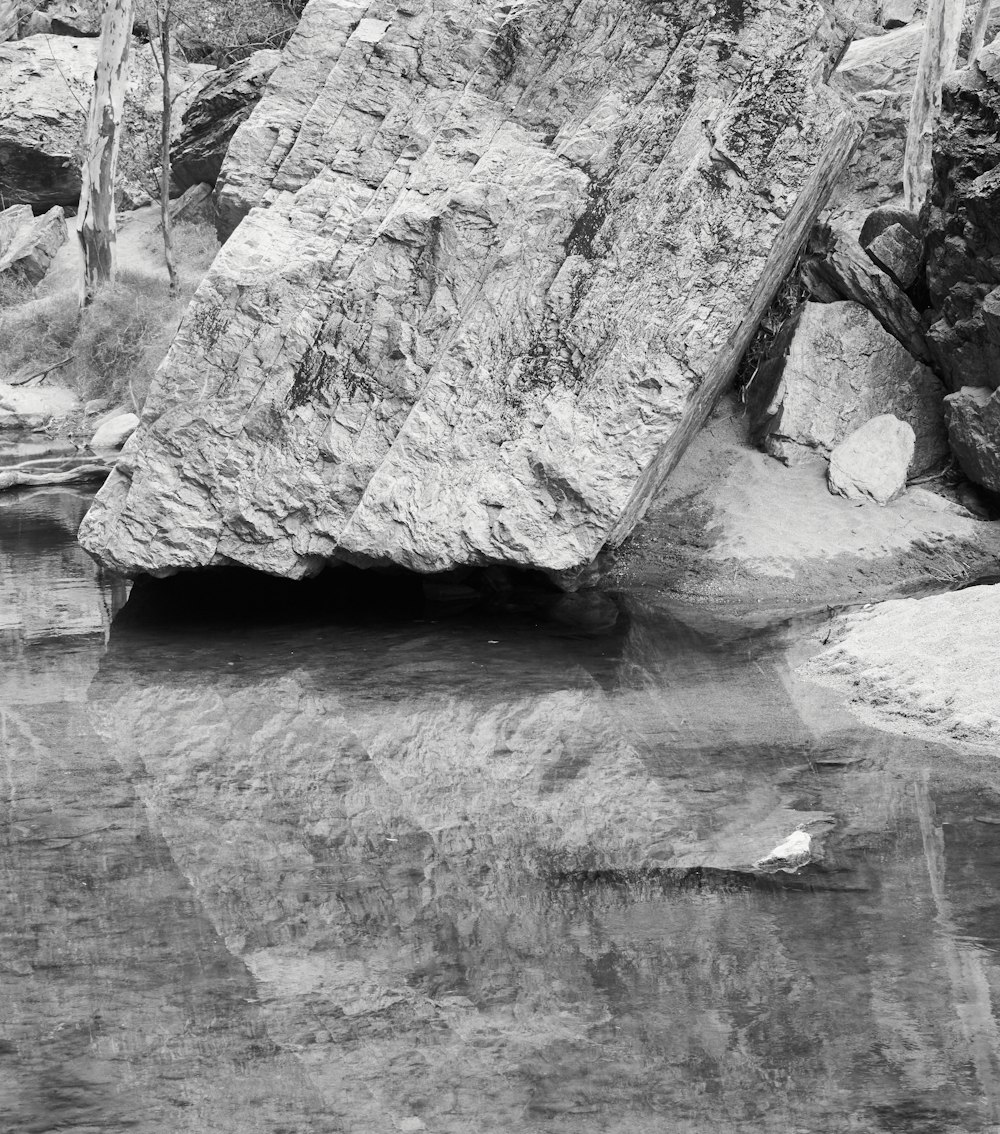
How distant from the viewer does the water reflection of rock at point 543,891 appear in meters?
3.27

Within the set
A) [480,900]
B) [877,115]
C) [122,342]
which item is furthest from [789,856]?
[122,342]

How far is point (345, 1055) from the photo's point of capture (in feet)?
11.1

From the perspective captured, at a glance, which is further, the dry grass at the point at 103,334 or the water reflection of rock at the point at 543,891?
the dry grass at the point at 103,334

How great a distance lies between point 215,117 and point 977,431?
1637cm

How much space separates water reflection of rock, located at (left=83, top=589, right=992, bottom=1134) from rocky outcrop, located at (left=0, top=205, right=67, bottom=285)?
1528cm

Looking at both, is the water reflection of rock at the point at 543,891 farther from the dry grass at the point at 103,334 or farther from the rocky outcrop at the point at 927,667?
the dry grass at the point at 103,334

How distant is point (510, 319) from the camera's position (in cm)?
809

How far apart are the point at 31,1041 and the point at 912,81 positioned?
15.4 m

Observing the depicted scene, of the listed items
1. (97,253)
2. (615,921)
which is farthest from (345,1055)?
(97,253)

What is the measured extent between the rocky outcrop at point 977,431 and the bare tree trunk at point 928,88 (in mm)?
3885

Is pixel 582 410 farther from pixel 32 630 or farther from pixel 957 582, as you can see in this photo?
pixel 32 630

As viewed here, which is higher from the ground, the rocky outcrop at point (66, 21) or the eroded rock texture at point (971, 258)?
the eroded rock texture at point (971, 258)

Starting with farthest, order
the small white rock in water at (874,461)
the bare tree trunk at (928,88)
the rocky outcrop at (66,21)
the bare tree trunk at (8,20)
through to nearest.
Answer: the rocky outcrop at (66,21), the bare tree trunk at (8,20), the bare tree trunk at (928,88), the small white rock in water at (874,461)

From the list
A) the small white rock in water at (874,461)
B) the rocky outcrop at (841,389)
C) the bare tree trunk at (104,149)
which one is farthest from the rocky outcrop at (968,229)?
the bare tree trunk at (104,149)
